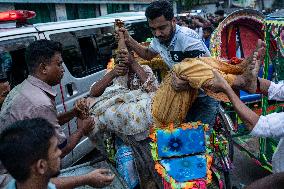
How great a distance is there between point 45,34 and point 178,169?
99.4 inches

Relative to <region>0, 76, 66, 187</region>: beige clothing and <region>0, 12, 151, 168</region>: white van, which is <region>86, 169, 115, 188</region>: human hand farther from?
<region>0, 12, 151, 168</region>: white van

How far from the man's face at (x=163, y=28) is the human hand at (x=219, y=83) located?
2.46ft

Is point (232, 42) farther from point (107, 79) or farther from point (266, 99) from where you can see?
point (107, 79)

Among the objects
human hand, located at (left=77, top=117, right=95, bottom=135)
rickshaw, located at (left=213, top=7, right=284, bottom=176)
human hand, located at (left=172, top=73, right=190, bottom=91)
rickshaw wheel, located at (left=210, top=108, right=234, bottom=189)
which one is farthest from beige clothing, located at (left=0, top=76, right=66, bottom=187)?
rickshaw, located at (left=213, top=7, right=284, bottom=176)

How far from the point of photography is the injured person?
8.27 ft

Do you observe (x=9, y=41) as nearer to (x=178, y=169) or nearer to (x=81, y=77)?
(x=81, y=77)

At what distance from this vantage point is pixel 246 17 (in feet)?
18.6

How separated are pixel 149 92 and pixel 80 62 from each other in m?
2.05

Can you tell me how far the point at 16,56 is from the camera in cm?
387

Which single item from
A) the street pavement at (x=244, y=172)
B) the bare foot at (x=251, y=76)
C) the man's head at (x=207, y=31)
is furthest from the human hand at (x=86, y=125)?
the man's head at (x=207, y=31)

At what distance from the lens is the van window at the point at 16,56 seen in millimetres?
3740

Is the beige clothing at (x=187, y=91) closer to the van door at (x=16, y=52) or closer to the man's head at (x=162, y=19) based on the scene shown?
the man's head at (x=162, y=19)

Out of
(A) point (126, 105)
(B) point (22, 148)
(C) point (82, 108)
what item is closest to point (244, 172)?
(A) point (126, 105)

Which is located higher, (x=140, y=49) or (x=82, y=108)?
(x=140, y=49)
